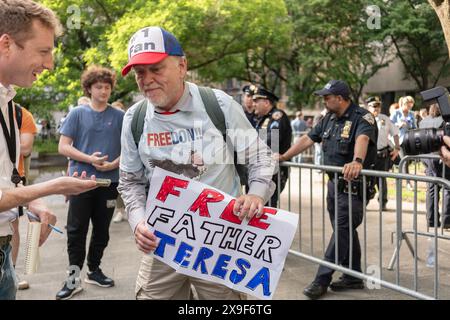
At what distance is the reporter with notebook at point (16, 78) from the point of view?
6.39 ft

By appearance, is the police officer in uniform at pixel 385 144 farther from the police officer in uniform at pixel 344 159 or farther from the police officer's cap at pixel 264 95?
the police officer in uniform at pixel 344 159

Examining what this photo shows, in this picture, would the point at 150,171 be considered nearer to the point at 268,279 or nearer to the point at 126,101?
the point at 268,279

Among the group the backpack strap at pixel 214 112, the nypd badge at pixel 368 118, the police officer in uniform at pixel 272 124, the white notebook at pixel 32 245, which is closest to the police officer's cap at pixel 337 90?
the nypd badge at pixel 368 118

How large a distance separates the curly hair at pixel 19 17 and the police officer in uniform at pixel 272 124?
4.10 m

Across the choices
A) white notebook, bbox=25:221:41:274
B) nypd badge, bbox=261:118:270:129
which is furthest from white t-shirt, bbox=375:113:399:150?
white notebook, bbox=25:221:41:274

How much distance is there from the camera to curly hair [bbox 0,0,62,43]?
1936 mm

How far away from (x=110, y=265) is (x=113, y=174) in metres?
1.33

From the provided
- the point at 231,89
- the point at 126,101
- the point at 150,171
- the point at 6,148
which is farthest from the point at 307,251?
the point at 231,89

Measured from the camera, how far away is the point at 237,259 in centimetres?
262

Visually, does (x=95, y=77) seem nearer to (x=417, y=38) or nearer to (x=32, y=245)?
(x=32, y=245)

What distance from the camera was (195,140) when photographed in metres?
2.60

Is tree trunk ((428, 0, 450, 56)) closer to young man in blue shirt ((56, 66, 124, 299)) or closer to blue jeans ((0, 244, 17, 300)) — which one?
young man in blue shirt ((56, 66, 124, 299))

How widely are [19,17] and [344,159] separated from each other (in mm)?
3588
